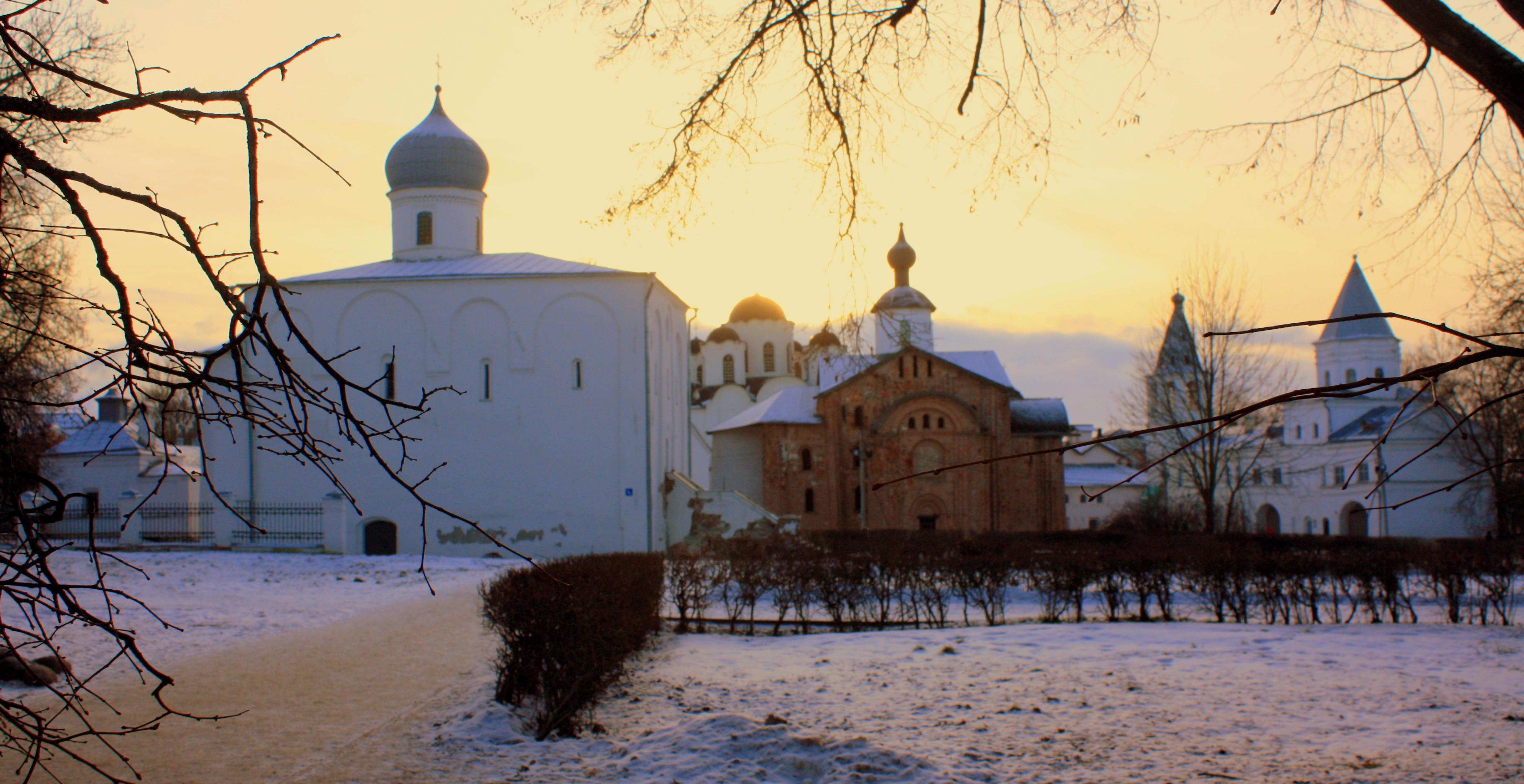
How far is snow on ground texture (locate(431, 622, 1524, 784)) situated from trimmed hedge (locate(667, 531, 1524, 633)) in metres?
1.66

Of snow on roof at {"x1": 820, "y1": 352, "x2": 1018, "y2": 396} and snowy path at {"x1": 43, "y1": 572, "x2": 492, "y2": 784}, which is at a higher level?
snow on roof at {"x1": 820, "y1": 352, "x2": 1018, "y2": 396}

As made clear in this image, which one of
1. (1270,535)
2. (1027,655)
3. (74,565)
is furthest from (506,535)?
(1027,655)

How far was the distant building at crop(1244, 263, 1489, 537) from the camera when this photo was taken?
35.0 meters

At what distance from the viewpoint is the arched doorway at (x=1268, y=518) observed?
4747 cm

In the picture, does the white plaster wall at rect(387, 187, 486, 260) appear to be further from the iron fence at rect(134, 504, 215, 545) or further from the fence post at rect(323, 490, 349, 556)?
the fence post at rect(323, 490, 349, 556)

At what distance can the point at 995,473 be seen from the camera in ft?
104

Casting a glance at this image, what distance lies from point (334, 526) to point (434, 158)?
32.9ft

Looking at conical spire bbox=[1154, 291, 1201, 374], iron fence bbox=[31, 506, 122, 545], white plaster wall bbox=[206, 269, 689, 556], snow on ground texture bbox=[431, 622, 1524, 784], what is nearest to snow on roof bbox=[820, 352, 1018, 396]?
conical spire bbox=[1154, 291, 1201, 374]

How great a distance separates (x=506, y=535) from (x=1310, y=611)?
1548 cm

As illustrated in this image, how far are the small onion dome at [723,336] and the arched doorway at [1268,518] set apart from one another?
2400cm

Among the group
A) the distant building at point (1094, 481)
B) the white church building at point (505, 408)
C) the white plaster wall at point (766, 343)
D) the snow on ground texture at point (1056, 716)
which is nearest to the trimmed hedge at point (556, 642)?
the snow on ground texture at point (1056, 716)

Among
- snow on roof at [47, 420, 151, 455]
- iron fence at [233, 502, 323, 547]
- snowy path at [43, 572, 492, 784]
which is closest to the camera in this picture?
snowy path at [43, 572, 492, 784]

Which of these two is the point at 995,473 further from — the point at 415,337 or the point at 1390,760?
the point at 1390,760

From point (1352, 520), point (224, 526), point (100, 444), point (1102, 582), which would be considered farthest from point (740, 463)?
point (1352, 520)
